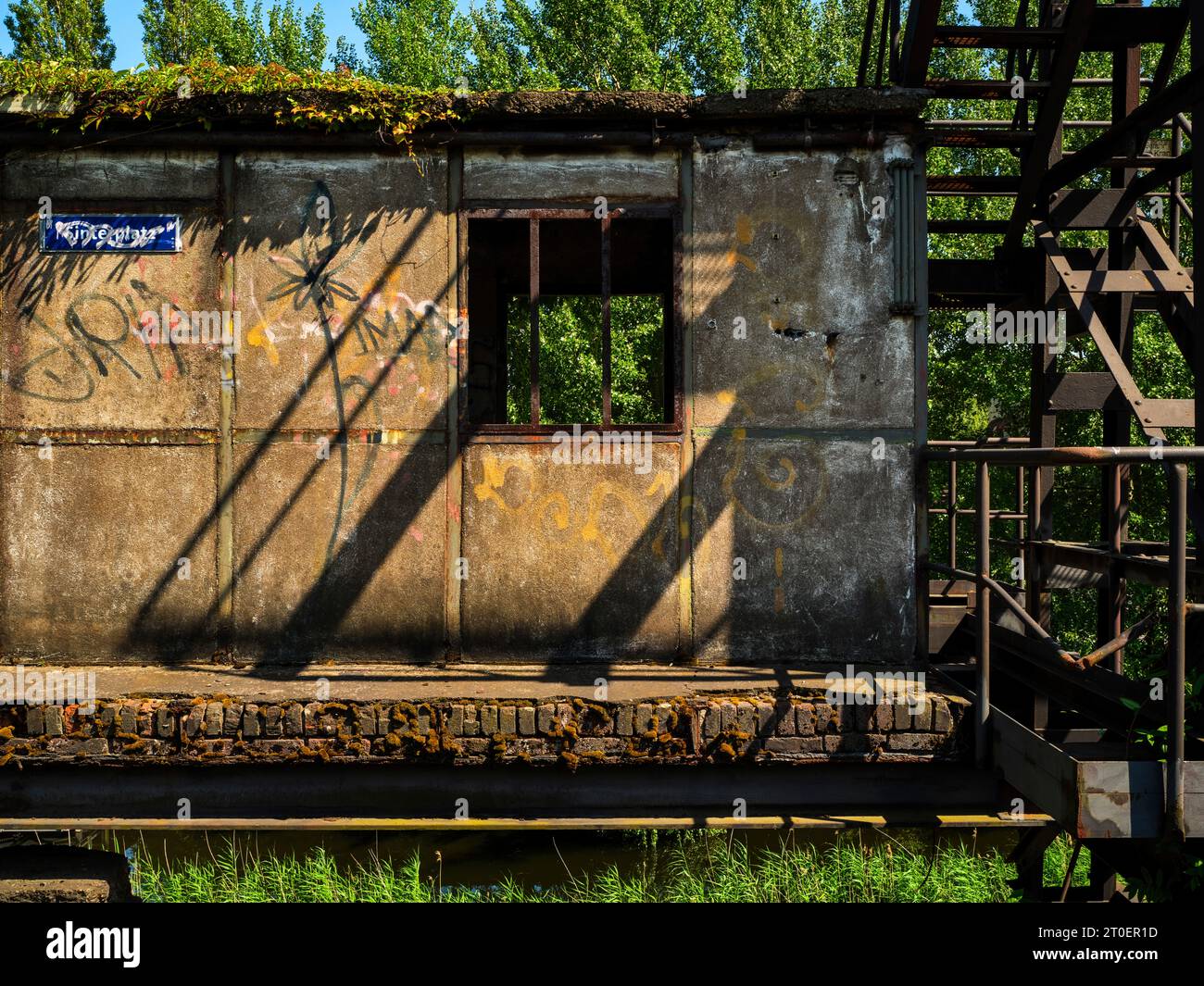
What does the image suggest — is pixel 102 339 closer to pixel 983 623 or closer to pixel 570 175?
pixel 570 175

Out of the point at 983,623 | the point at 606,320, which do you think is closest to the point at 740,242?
the point at 606,320

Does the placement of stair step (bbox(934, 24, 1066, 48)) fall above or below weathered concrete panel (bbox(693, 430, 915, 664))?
above

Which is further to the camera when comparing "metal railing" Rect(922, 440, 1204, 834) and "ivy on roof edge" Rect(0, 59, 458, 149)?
"ivy on roof edge" Rect(0, 59, 458, 149)

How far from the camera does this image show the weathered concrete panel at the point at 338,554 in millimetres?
5441

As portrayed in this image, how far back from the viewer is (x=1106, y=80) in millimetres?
7551

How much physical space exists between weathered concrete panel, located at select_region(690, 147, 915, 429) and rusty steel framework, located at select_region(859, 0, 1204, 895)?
1.91 feet

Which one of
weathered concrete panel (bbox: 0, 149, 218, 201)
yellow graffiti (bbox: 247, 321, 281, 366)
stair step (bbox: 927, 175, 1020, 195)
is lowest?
yellow graffiti (bbox: 247, 321, 281, 366)

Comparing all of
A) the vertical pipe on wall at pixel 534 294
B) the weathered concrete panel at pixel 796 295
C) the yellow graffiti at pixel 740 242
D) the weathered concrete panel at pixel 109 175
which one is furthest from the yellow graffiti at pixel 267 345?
the yellow graffiti at pixel 740 242

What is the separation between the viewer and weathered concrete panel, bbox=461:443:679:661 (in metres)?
5.45

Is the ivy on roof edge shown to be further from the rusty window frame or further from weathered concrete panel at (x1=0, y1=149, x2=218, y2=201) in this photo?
the rusty window frame

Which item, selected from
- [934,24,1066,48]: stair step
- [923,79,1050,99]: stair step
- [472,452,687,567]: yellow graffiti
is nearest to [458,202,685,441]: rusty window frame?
[472,452,687,567]: yellow graffiti

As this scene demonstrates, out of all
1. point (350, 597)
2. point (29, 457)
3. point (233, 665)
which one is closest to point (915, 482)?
point (350, 597)

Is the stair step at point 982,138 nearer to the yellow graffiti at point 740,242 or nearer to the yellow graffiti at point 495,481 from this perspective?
the yellow graffiti at point 740,242

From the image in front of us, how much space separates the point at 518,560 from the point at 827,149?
312 centimetres
